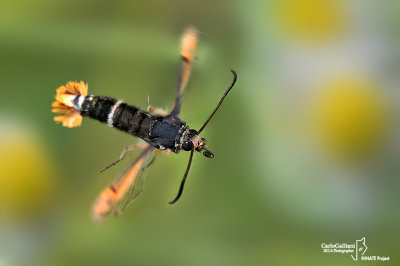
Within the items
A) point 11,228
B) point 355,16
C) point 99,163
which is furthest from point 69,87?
point 355,16

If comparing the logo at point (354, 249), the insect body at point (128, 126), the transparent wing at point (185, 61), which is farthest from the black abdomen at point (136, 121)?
the logo at point (354, 249)

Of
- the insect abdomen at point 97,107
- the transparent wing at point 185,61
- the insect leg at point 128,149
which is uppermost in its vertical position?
the transparent wing at point 185,61

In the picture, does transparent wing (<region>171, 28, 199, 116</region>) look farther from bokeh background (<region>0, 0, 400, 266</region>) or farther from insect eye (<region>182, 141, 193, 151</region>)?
insect eye (<region>182, 141, 193, 151</region>)

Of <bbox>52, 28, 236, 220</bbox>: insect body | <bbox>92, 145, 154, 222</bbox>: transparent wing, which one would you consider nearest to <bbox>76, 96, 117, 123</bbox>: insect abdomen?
<bbox>52, 28, 236, 220</bbox>: insect body

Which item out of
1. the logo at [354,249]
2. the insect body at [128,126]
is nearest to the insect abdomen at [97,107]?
the insect body at [128,126]

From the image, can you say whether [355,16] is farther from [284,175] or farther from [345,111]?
[284,175]

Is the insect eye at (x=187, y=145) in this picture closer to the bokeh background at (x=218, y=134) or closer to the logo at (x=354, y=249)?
the bokeh background at (x=218, y=134)

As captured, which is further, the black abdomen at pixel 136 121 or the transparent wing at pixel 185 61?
the transparent wing at pixel 185 61

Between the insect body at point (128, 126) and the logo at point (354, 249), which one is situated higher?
the insect body at point (128, 126)
